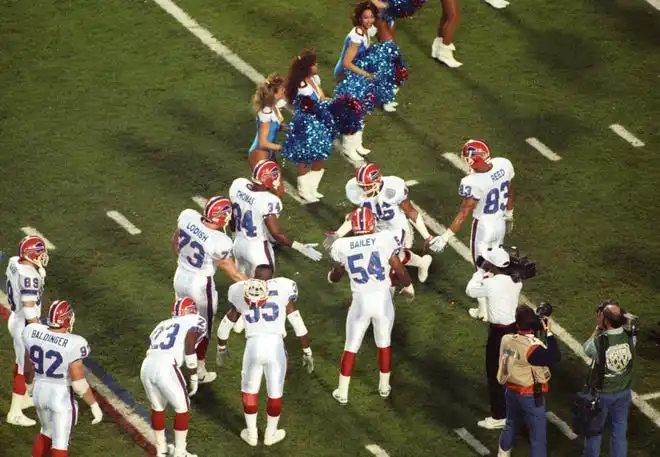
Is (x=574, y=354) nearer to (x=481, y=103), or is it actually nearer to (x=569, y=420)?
(x=569, y=420)

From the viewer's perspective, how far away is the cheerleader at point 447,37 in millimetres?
20172

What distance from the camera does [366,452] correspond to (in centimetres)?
1491

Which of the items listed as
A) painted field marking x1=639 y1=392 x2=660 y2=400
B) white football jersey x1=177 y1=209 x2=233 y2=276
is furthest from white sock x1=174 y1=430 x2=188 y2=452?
painted field marking x1=639 y1=392 x2=660 y2=400

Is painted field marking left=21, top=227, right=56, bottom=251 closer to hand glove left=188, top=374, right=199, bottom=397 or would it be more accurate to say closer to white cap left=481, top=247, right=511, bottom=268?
hand glove left=188, top=374, right=199, bottom=397

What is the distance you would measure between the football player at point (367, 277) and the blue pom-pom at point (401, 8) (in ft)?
15.7

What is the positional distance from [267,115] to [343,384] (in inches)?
131

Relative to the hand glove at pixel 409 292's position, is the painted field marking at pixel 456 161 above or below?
below

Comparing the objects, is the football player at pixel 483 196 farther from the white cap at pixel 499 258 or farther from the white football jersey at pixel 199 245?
the white football jersey at pixel 199 245

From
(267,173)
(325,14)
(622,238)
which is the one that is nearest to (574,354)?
(622,238)

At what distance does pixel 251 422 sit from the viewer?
1491 centimetres

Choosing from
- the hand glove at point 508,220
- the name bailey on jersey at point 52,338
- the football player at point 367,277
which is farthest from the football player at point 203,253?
the hand glove at point 508,220

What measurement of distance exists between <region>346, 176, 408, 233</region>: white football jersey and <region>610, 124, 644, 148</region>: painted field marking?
4.06 m

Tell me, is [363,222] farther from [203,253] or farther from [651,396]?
[651,396]

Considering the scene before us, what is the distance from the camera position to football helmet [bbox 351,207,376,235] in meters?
15.1
